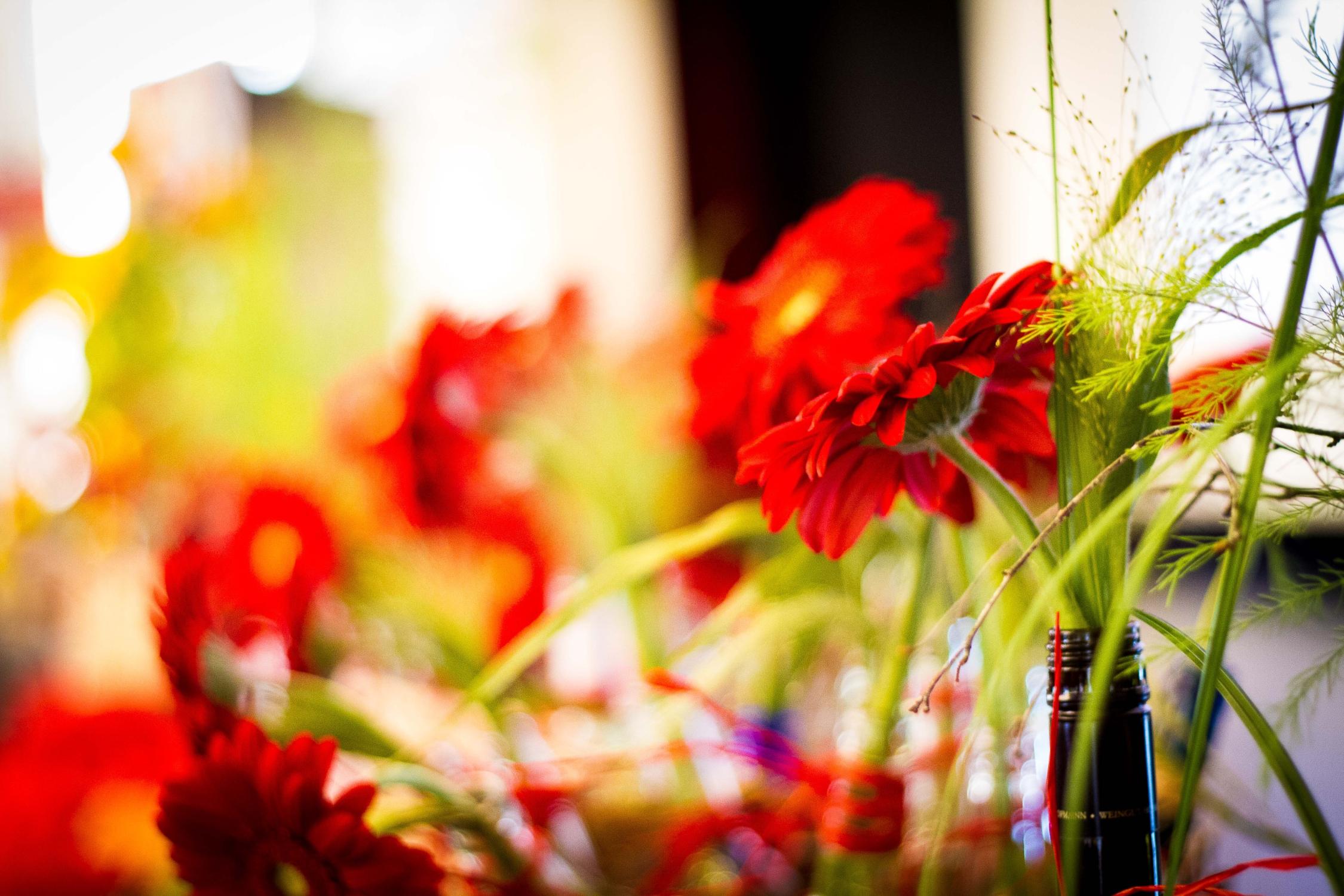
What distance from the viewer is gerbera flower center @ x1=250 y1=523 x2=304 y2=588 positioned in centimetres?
40

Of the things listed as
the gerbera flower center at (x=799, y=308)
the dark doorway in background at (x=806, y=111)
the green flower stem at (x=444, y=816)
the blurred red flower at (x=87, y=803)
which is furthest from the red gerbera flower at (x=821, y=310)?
the dark doorway in background at (x=806, y=111)

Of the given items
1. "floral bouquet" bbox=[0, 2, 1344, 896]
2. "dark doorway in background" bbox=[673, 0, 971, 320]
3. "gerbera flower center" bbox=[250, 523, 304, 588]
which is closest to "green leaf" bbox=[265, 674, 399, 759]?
"floral bouquet" bbox=[0, 2, 1344, 896]

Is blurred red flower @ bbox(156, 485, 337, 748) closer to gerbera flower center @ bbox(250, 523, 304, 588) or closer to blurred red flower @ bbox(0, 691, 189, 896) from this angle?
gerbera flower center @ bbox(250, 523, 304, 588)

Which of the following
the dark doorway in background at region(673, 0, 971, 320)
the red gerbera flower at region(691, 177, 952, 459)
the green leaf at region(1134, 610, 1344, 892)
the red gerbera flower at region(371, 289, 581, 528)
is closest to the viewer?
the green leaf at region(1134, 610, 1344, 892)

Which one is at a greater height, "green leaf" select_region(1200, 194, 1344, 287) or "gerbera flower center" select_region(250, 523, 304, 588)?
"green leaf" select_region(1200, 194, 1344, 287)

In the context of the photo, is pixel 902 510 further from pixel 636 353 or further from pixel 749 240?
pixel 749 240

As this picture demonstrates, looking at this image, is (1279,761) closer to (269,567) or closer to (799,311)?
(799,311)

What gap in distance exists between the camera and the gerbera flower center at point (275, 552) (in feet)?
1.32

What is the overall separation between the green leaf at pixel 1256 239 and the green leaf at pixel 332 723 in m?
0.27

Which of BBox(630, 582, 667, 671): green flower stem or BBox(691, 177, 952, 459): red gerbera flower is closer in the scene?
BBox(691, 177, 952, 459): red gerbera flower

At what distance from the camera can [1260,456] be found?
13 cm

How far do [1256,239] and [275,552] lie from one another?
1.25 ft

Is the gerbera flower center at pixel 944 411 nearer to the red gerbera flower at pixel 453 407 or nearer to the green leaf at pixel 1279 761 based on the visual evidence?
the green leaf at pixel 1279 761

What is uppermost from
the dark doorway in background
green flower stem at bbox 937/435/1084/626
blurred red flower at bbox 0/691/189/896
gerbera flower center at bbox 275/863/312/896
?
the dark doorway in background
